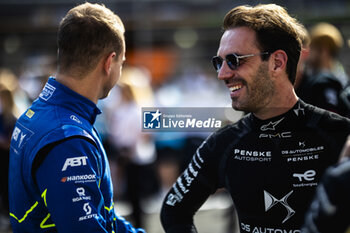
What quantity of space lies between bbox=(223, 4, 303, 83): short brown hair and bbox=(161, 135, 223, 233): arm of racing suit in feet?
1.82

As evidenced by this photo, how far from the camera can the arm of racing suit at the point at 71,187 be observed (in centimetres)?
175

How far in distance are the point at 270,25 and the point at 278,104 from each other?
0.36 m

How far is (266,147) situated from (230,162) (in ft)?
0.59

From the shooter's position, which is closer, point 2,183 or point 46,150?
point 46,150

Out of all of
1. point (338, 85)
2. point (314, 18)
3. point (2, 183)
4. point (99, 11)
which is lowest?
point (2, 183)

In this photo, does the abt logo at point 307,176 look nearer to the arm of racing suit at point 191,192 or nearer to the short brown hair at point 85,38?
the arm of racing suit at point 191,192

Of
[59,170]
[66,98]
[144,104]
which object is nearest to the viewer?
[59,170]

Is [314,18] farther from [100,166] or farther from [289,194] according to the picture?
[100,166]

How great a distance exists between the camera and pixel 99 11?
2.02 meters

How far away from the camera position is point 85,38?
6.48 ft

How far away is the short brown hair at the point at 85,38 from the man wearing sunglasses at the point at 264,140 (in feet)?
1.71

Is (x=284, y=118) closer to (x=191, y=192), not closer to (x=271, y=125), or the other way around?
(x=271, y=125)

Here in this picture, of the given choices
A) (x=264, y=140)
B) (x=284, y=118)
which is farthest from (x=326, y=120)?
(x=264, y=140)

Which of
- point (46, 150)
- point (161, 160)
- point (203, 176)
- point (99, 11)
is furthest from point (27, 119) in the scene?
point (161, 160)
